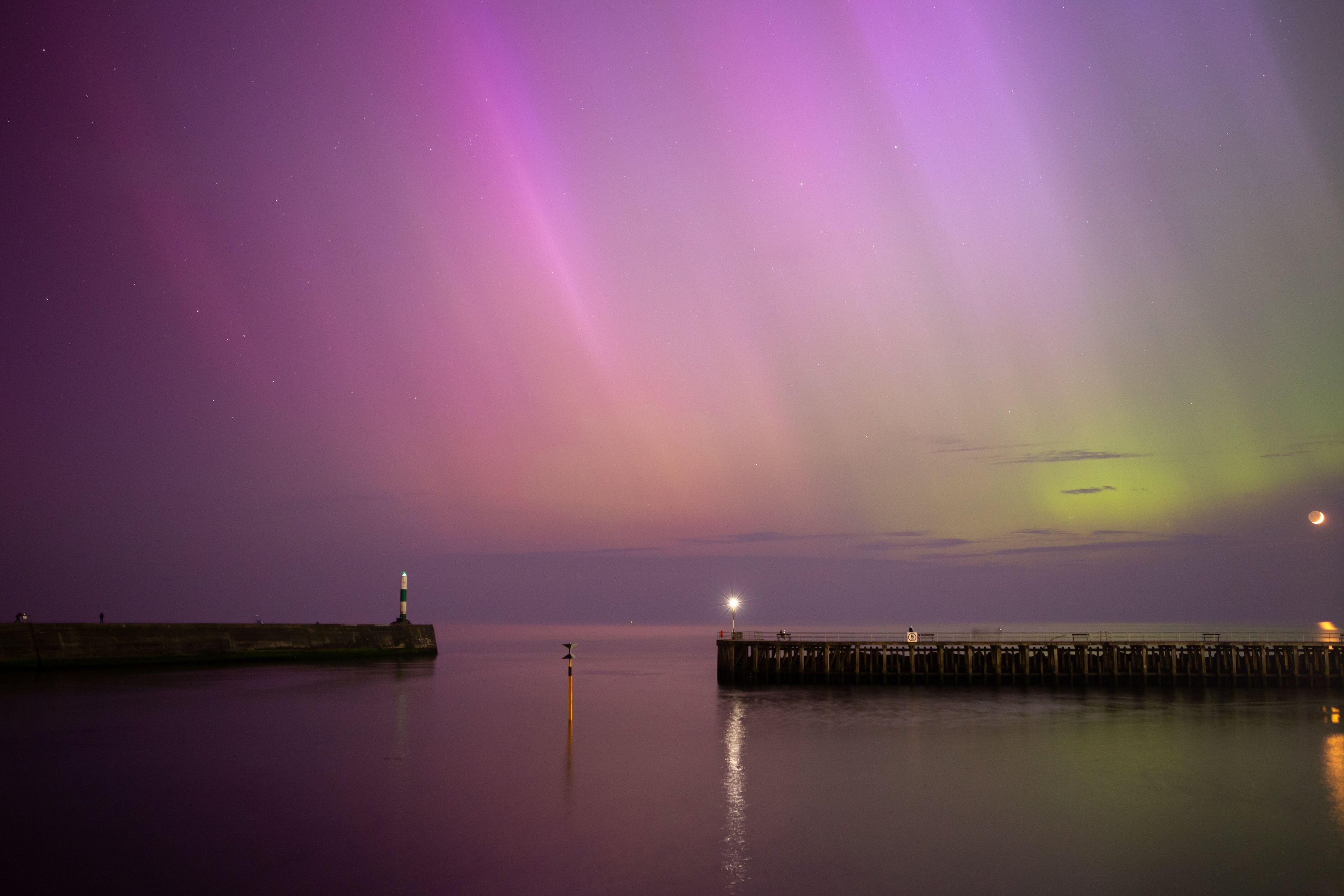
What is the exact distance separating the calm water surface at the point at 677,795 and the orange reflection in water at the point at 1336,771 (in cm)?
19

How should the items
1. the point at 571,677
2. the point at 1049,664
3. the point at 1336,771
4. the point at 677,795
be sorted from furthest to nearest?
the point at 1049,664 < the point at 571,677 < the point at 1336,771 < the point at 677,795

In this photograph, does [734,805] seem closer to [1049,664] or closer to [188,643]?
[1049,664]

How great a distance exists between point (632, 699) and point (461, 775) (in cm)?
2900

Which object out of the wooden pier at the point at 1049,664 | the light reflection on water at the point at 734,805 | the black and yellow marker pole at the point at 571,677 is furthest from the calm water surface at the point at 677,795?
the wooden pier at the point at 1049,664

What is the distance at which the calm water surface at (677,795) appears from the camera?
828 inches

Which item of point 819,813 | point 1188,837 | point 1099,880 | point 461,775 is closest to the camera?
point 1099,880

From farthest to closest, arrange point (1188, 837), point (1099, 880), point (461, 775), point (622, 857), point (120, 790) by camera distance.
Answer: point (461, 775) → point (120, 790) → point (1188, 837) → point (622, 857) → point (1099, 880)

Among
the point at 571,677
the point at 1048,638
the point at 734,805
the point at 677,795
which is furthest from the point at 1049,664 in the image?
the point at 1048,638

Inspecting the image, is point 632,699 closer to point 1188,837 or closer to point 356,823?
point 356,823

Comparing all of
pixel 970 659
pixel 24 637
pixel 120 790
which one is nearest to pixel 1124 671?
pixel 970 659

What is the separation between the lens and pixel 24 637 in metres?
59.1

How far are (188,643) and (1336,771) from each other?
7524 centimetres

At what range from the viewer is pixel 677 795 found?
29359 mm

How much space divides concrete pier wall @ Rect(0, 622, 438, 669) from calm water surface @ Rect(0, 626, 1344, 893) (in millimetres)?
7330
